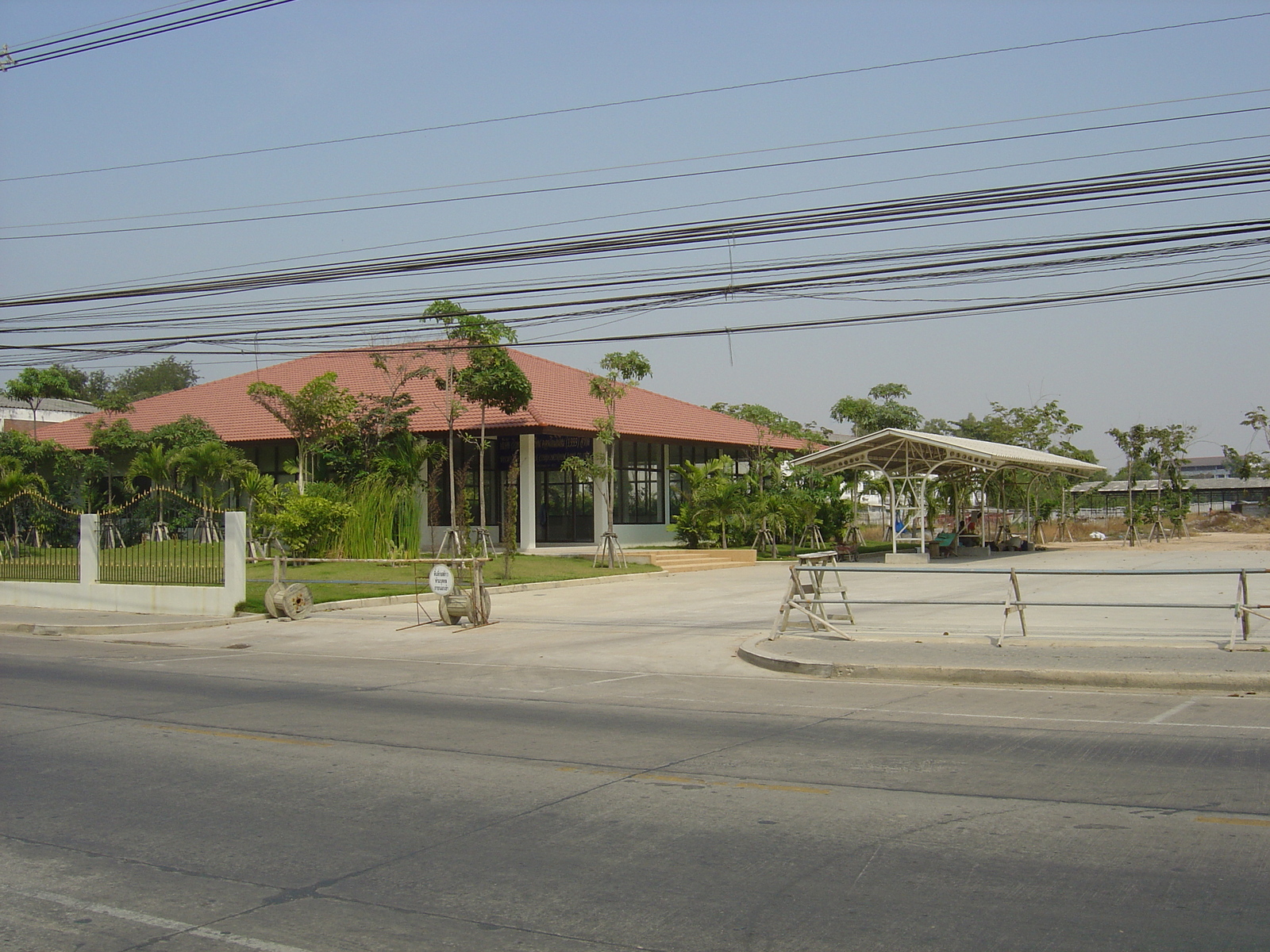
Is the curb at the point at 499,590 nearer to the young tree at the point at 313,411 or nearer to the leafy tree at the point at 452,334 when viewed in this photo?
the leafy tree at the point at 452,334

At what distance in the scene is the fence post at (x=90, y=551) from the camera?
24.2 metres

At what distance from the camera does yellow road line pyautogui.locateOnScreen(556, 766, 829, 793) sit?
24.5ft

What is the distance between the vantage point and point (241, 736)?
9547mm

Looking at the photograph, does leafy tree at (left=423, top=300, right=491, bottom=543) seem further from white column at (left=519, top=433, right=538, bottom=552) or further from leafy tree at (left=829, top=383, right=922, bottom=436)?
leafy tree at (left=829, top=383, right=922, bottom=436)

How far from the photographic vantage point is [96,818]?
6.85 meters

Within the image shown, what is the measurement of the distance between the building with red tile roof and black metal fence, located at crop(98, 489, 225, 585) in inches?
372

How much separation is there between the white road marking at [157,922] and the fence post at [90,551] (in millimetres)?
20451

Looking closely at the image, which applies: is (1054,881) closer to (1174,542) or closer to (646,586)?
(646,586)

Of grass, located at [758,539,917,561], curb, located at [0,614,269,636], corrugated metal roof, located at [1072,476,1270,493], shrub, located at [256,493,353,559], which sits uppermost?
corrugated metal roof, located at [1072,476,1270,493]

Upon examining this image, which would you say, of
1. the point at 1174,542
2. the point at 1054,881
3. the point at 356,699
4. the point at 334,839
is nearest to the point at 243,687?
the point at 356,699

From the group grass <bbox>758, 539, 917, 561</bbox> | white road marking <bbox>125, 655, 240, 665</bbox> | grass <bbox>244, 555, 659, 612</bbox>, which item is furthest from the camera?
grass <bbox>758, 539, 917, 561</bbox>

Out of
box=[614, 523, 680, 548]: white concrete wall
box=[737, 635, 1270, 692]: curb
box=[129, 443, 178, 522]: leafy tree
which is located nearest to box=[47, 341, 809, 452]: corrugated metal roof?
box=[129, 443, 178, 522]: leafy tree

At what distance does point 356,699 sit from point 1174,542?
4246 cm

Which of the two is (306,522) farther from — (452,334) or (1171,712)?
(1171,712)
